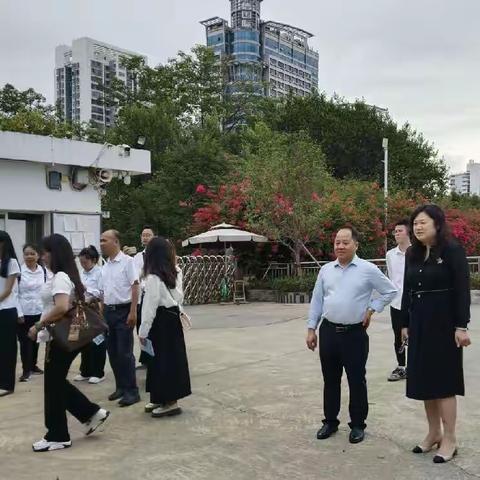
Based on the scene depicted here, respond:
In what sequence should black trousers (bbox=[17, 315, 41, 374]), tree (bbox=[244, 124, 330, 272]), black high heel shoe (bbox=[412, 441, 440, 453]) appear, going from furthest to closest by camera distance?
tree (bbox=[244, 124, 330, 272]), black trousers (bbox=[17, 315, 41, 374]), black high heel shoe (bbox=[412, 441, 440, 453])

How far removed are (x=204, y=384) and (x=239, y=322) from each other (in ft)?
18.1

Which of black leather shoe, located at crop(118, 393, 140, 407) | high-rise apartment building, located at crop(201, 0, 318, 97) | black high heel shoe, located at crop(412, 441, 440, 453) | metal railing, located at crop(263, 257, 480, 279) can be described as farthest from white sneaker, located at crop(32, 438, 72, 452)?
high-rise apartment building, located at crop(201, 0, 318, 97)

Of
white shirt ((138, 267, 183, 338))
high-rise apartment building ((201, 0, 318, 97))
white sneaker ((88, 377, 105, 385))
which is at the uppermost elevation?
high-rise apartment building ((201, 0, 318, 97))

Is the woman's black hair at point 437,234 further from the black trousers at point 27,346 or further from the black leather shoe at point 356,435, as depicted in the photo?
the black trousers at point 27,346

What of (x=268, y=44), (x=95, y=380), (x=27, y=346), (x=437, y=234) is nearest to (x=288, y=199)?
(x=27, y=346)

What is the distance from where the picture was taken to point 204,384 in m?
6.42

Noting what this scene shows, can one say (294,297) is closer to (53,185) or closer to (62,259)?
(53,185)

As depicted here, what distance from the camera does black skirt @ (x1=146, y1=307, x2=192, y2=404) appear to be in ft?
16.8

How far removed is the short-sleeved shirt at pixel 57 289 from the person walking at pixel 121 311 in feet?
4.17

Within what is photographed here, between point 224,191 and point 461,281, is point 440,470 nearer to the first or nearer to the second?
point 461,281

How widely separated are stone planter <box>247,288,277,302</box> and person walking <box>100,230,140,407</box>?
427 inches

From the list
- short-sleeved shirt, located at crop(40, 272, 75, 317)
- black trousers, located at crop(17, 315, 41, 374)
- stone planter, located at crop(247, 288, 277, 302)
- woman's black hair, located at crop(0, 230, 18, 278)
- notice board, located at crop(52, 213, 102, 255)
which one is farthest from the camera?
stone planter, located at crop(247, 288, 277, 302)

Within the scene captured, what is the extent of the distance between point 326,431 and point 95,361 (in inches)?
125

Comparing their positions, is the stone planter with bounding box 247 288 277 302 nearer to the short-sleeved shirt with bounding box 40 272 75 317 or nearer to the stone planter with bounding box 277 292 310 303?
the stone planter with bounding box 277 292 310 303
